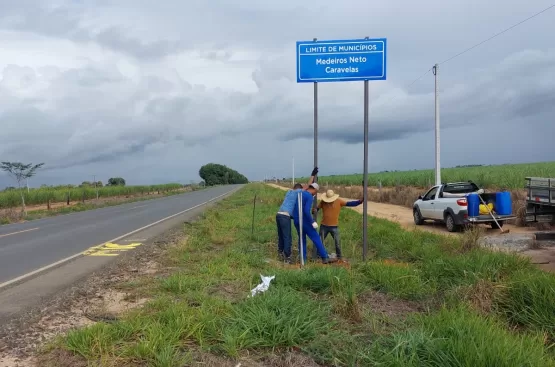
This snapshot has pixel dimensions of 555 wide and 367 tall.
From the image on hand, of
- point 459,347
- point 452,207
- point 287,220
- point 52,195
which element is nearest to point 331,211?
point 287,220

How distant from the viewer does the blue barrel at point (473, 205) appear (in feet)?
44.4

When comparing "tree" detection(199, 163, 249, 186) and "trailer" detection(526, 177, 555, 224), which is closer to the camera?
"trailer" detection(526, 177, 555, 224)

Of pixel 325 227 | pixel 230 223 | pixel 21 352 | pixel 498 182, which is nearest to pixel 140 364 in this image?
pixel 21 352

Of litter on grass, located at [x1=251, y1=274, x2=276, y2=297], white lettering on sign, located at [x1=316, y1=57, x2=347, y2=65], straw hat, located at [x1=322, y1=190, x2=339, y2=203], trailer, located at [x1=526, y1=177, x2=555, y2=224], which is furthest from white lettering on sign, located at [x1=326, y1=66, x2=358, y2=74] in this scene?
trailer, located at [x1=526, y1=177, x2=555, y2=224]

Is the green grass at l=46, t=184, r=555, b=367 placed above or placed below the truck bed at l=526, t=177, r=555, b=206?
below

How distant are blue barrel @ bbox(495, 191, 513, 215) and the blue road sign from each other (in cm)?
603

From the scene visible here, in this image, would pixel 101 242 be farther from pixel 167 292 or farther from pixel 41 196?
pixel 41 196

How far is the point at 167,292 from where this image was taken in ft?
20.5

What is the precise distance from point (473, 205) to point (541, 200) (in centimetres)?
180

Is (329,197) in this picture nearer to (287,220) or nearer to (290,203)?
(290,203)

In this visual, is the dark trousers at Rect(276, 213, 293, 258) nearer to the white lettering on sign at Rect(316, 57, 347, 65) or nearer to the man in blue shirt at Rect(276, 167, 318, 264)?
the man in blue shirt at Rect(276, 167, 318, 264)

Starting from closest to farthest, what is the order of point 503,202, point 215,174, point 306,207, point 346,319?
point 346,319 < point 306,207 < point 503,202 < point 215,174

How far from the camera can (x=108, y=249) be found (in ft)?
38.2

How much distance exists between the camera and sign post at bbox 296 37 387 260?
843cm
